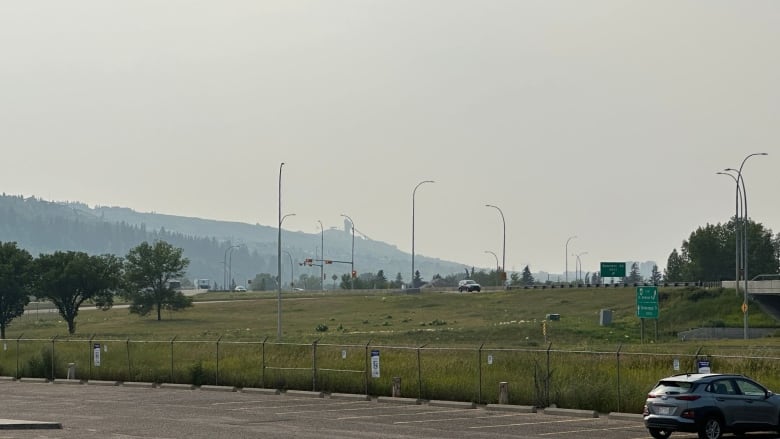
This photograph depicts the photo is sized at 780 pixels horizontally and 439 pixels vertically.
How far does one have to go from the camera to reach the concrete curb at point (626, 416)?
3500 cm

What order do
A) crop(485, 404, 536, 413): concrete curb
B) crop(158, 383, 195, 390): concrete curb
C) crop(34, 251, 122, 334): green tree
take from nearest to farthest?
1. crop(485, 404, 536, 413): concrete curb
2. crop(158, 383, 195, 390): concrete curb
3. crop(34, 251, 122, 334): green tree

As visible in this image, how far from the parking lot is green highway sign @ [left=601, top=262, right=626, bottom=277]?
317 ft

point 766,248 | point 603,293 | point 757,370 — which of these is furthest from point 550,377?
point 766,248

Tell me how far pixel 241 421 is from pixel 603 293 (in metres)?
97.3

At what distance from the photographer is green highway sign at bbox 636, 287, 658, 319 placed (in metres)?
69.3

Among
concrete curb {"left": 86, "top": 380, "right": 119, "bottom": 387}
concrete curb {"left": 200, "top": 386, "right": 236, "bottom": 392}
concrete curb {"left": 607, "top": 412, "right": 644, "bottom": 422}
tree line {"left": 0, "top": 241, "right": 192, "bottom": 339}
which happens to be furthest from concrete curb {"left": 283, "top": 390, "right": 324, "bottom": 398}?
tree line {"left": 0, "top": 241, "right": 192, "bottom": 339}

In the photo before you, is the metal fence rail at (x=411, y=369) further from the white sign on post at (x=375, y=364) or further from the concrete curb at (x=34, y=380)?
the concrete curb at (x=34, y=380)

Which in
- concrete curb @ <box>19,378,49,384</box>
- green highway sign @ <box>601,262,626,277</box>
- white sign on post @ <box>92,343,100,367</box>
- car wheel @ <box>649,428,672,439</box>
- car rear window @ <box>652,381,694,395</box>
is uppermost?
green highway sign @ <box>601,262,626,277</box>

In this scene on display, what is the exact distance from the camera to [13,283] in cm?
10175

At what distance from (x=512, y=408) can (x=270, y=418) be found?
808 centimetres

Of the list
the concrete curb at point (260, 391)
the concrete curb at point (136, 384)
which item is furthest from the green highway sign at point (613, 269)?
the concrete curb at point (260, 391)

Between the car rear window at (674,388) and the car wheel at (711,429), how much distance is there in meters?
0.86

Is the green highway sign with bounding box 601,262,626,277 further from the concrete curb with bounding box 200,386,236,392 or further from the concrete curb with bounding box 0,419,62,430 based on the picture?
the concrete curb with bounding box 0,419,62,430

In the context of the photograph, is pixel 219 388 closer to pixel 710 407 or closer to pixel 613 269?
pixel 710 407
